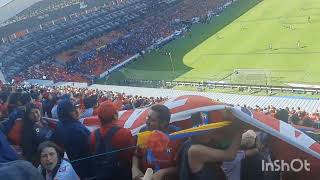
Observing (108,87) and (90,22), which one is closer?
(108,87)

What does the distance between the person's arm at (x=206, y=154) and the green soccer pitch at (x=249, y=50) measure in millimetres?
23705

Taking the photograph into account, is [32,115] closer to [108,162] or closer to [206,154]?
[108,162]

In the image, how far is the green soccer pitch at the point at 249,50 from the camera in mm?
29453

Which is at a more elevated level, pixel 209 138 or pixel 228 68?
pixel 209 138

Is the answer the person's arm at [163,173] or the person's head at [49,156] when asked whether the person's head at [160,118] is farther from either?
the person's head at [49,156]

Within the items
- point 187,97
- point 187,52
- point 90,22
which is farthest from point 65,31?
point 187,97

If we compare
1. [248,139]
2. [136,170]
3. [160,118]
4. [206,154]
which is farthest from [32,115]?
[248,139]

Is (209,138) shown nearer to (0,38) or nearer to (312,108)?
(312,108)

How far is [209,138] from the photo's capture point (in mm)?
3607

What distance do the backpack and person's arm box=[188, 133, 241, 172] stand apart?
3.57ft

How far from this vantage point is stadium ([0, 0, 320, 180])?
3.83 m

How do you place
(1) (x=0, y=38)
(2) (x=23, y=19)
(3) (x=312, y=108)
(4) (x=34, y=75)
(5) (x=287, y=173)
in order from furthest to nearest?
1. (2) (x=23, y=19)
2. (1) (x=0, y=38)
3. (4) (x=34, y=75)
4. (3) (x=312, y=108)
5. (5) (x=287, y=173)

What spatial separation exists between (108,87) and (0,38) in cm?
1510

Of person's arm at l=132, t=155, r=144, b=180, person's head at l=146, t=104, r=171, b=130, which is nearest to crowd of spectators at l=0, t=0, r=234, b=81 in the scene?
person's arm at l=132, t=155, r=144, b=180
